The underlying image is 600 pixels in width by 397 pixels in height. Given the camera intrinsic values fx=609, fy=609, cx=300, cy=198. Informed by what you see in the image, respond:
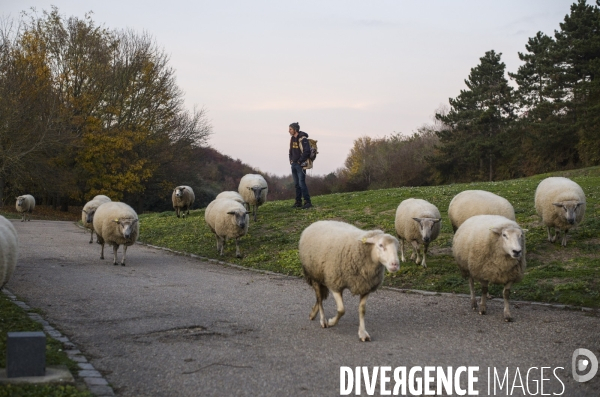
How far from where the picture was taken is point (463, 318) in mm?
10250

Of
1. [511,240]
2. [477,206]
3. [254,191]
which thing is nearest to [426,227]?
[477,206]

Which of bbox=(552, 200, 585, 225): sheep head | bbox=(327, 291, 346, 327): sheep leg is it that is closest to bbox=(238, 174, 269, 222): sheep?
bbox=(552, 200, 585, 225): sheep head

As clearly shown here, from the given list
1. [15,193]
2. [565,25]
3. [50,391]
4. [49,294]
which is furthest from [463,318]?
[565,25]

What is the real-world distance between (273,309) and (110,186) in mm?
38120

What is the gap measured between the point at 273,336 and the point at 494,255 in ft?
13.7

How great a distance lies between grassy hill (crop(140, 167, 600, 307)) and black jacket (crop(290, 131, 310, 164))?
2151 mm

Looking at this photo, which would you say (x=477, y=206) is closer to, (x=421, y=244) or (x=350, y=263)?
(x=421, y=244)

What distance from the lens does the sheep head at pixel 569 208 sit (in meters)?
15.4

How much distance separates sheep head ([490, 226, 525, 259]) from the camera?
9.84m

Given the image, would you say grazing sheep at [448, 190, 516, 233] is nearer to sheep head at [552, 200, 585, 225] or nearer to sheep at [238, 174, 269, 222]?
sheep head at [552, 200, 585, 225]

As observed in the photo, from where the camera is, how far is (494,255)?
10.4 metres

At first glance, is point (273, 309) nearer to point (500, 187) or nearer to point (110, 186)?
point (500, 187)

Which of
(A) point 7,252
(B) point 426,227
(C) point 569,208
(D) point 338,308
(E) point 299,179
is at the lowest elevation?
(D) point 338,308

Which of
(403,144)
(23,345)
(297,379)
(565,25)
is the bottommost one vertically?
(297,379)
